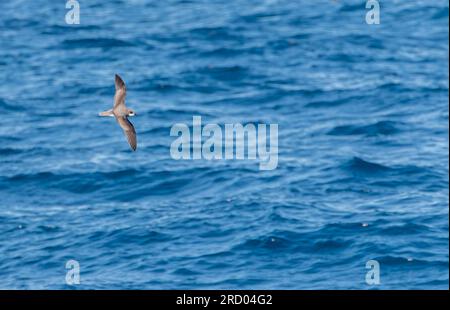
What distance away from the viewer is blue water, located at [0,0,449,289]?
2702 centimetres

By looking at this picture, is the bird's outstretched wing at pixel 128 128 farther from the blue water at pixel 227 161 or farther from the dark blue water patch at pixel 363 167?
the dark blue water patch at pixel 363 167

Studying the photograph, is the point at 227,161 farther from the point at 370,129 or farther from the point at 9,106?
the point at 9,106

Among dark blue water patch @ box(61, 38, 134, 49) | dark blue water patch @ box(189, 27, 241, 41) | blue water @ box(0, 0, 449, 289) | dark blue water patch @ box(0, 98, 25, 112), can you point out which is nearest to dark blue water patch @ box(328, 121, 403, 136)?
blue water @ box(0, 0, 449, 289)

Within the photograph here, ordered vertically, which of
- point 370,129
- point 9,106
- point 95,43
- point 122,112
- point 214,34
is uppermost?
point 214,34

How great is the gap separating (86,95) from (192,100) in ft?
10.4

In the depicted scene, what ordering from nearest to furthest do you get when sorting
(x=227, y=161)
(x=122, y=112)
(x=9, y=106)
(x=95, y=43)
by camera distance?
(x=122, y=112) → (x=227, y=161) → (x=9, y=106) → (x=95, y=43)

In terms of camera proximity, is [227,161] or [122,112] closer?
[122,112]

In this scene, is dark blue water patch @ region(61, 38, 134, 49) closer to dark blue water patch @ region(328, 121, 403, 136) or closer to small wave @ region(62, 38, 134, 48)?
small wave @ region(62, 38, 134, 48)

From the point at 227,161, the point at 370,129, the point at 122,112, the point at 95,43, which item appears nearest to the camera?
the point at 122,112

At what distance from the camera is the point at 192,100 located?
3644 cm

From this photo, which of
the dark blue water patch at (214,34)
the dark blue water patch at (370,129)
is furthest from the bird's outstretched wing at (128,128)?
the dark blue water patch at (214,34)

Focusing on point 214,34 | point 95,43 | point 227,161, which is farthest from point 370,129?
point 95,43

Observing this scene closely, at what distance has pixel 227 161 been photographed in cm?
3212

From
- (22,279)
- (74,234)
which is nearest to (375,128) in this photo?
(74,234)
